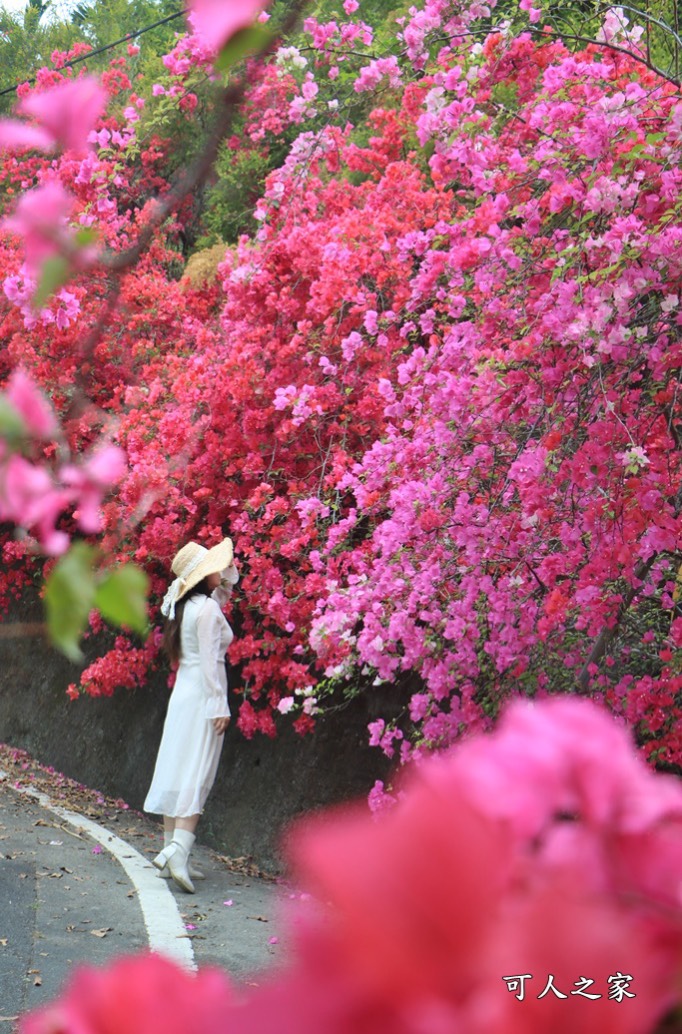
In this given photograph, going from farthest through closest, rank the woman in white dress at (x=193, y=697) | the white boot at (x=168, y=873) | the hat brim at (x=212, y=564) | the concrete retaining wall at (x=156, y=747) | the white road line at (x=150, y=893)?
the concrete retaining wall at (x=156, y=747) < the hat brim at (x=212, y=564) < the woman in white dress at (x=193, y=697) < the white boot at (x=168, y=873) < the white road line at (x=150, y=893)

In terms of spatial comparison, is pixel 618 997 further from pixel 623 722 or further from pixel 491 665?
pixel 491 665

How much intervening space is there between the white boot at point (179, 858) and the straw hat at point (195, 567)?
143 centimetres

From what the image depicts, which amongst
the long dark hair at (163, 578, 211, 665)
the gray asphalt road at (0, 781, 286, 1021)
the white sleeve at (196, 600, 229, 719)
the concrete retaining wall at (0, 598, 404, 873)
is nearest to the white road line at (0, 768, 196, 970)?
the gray asphalt road at (0, 781, 286, 1021)

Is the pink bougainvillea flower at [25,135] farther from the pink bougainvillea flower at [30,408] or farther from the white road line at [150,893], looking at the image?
the white road line at [150,893]

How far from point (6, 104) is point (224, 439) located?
48.3 ft

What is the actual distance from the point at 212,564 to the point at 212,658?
1.95ft

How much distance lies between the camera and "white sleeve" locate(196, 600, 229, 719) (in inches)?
296

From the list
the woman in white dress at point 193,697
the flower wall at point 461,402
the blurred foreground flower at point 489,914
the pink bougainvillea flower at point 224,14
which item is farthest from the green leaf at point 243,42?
the woman in white dress at point 193,697

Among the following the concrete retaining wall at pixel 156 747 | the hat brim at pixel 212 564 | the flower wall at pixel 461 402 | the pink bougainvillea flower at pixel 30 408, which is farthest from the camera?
the concrete retaining wall at pixel 156 747

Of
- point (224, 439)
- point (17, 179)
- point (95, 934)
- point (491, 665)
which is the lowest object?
point (95, 934)

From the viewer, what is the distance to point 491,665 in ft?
19.4

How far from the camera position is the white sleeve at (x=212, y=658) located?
7520mm

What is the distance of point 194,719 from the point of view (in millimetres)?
7660

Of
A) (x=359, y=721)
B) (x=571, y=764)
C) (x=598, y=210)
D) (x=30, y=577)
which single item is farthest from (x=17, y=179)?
(x=571, y=764)
